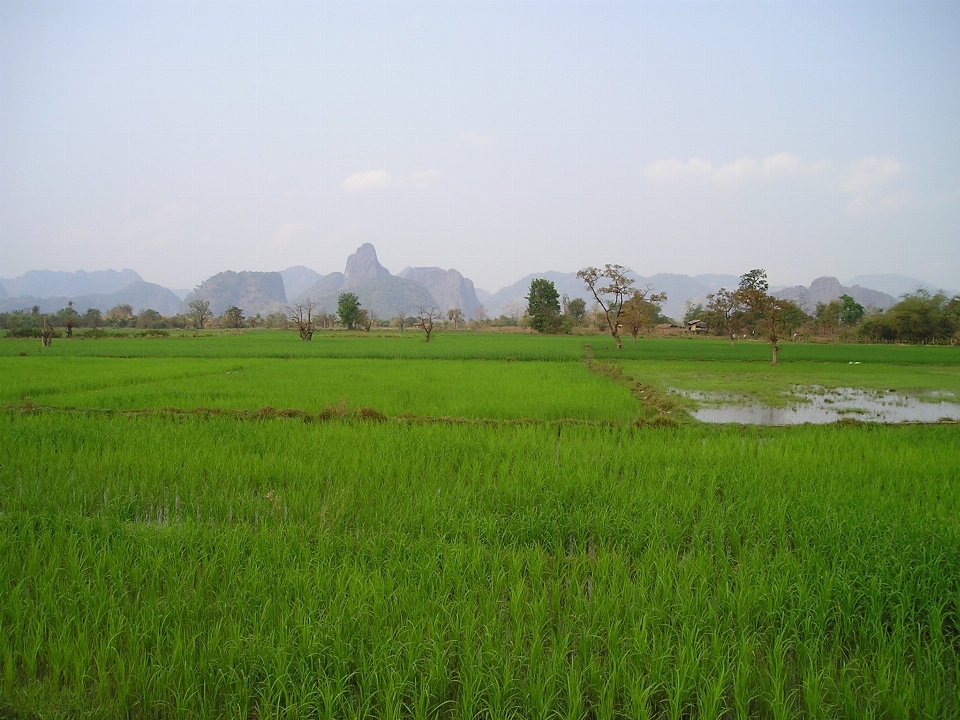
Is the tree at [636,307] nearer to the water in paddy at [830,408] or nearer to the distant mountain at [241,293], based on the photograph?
the water in paddy at [830,408]

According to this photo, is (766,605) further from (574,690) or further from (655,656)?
(574,690)

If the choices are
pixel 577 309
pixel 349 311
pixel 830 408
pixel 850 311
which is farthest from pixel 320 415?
pixel 577 309

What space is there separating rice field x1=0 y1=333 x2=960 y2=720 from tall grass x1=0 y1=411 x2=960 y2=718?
17 mm

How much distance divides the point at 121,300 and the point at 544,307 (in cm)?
17183

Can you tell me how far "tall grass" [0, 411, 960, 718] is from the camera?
2209mm

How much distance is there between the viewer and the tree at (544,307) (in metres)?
49.8

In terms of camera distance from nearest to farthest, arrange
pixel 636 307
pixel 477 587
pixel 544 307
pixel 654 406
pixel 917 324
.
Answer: pixel 477 587, pixel 654 406, pixel 636 307, pixel 917 324, pixel 544 307

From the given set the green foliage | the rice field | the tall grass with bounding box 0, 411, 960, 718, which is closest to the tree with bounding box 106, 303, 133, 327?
the rice field

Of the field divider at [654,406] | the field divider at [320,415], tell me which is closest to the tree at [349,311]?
the field divider at [654,406]

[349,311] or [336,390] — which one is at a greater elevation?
[349,311]

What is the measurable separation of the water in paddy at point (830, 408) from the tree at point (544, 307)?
1491 inches

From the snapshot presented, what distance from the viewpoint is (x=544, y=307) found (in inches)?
2000

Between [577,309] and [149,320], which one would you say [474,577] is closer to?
[577,309]

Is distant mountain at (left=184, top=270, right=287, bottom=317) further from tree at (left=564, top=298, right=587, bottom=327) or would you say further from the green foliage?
the green foliage
